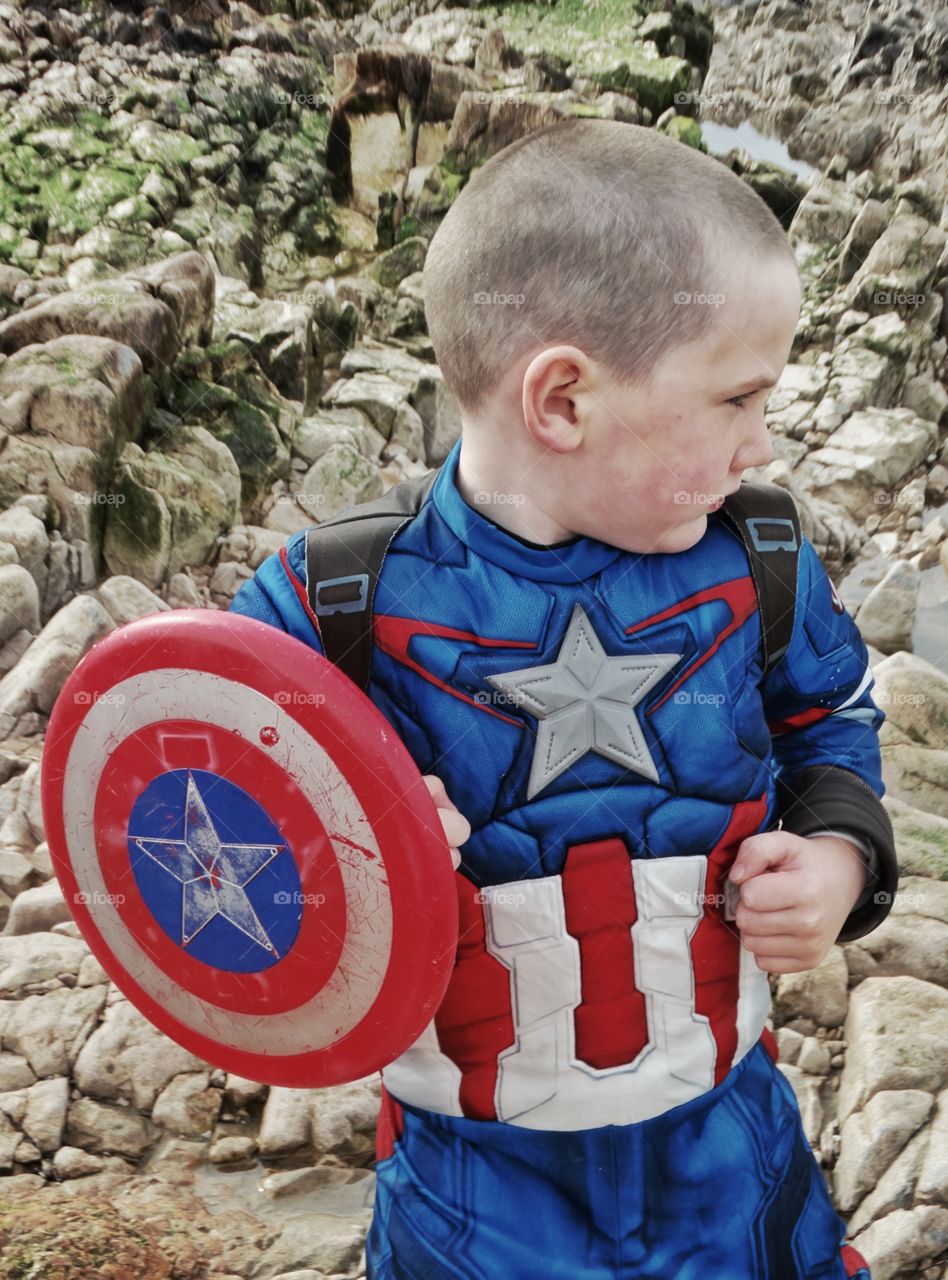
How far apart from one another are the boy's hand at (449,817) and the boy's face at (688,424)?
0.28 meters

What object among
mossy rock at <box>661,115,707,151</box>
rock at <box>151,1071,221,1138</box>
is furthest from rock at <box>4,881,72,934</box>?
mossy rock at <box>661,115,707,151</box>

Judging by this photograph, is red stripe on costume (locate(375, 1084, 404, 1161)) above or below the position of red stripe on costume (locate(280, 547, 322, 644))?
below

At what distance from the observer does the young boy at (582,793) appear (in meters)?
0.93

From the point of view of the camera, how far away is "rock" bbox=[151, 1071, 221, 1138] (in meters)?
1.53

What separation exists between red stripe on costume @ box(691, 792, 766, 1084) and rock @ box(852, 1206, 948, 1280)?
19.4 inches

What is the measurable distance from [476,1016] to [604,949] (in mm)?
150

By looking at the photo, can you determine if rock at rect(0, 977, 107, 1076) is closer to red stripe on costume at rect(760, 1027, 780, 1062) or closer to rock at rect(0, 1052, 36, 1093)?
rock at rect(0, 1052, 36, 1093)

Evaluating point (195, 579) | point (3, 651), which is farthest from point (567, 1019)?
point (195, 579)

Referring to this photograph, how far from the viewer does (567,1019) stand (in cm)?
101

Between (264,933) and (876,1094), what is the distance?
101 cm

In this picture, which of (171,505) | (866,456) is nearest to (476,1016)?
(171,505)
